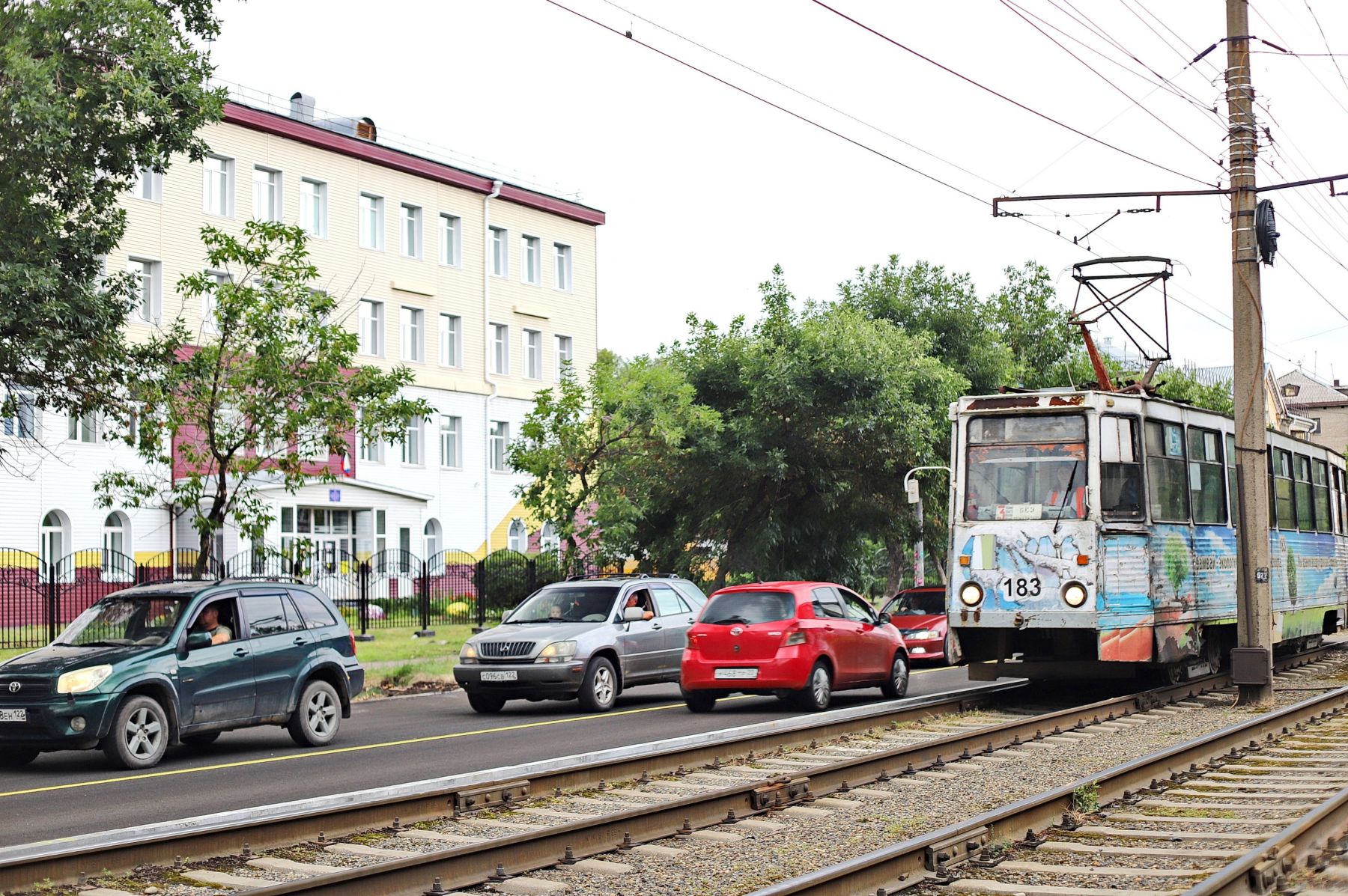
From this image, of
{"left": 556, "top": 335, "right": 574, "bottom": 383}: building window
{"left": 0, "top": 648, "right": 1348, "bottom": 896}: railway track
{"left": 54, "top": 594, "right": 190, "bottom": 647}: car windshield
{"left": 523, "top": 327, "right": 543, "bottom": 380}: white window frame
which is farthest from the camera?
{"left": 556, "top": 335, "right": 574, "bottom": 383}: building window

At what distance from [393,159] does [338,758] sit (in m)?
38.2

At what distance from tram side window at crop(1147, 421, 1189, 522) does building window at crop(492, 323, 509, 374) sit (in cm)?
3745

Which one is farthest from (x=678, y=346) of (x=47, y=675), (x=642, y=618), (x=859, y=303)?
(x=47, y=675)

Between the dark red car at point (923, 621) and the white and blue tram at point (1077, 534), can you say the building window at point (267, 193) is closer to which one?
the dark red car at point (923, 621)

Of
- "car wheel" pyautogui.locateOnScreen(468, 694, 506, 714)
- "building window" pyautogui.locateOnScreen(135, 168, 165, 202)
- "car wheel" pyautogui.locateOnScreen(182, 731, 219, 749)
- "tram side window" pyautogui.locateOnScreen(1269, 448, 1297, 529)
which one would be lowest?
"car wheel" pyautogui.locateOnScreen(182, 731, 219, 749)

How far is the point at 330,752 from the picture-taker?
1505 centimetres

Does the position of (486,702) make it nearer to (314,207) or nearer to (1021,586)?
(1021,586)

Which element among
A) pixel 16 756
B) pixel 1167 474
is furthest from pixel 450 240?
pixel 16 756

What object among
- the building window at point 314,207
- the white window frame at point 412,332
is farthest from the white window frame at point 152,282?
the white window frame at point 412,332

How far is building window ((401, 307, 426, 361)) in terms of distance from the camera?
50531 millimetres

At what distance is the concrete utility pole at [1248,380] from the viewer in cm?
1831

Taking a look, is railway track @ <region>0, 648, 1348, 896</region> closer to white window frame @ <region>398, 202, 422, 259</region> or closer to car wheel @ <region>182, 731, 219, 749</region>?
car wheel @ <region>182, 731, 219, 749</region>

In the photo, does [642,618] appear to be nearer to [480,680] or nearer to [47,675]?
[480,680]

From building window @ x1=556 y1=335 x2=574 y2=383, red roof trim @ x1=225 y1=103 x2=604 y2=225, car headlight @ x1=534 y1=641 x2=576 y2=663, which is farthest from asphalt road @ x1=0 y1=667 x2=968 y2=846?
building window @ x1=556 y1=335 x2=574 y2=383
